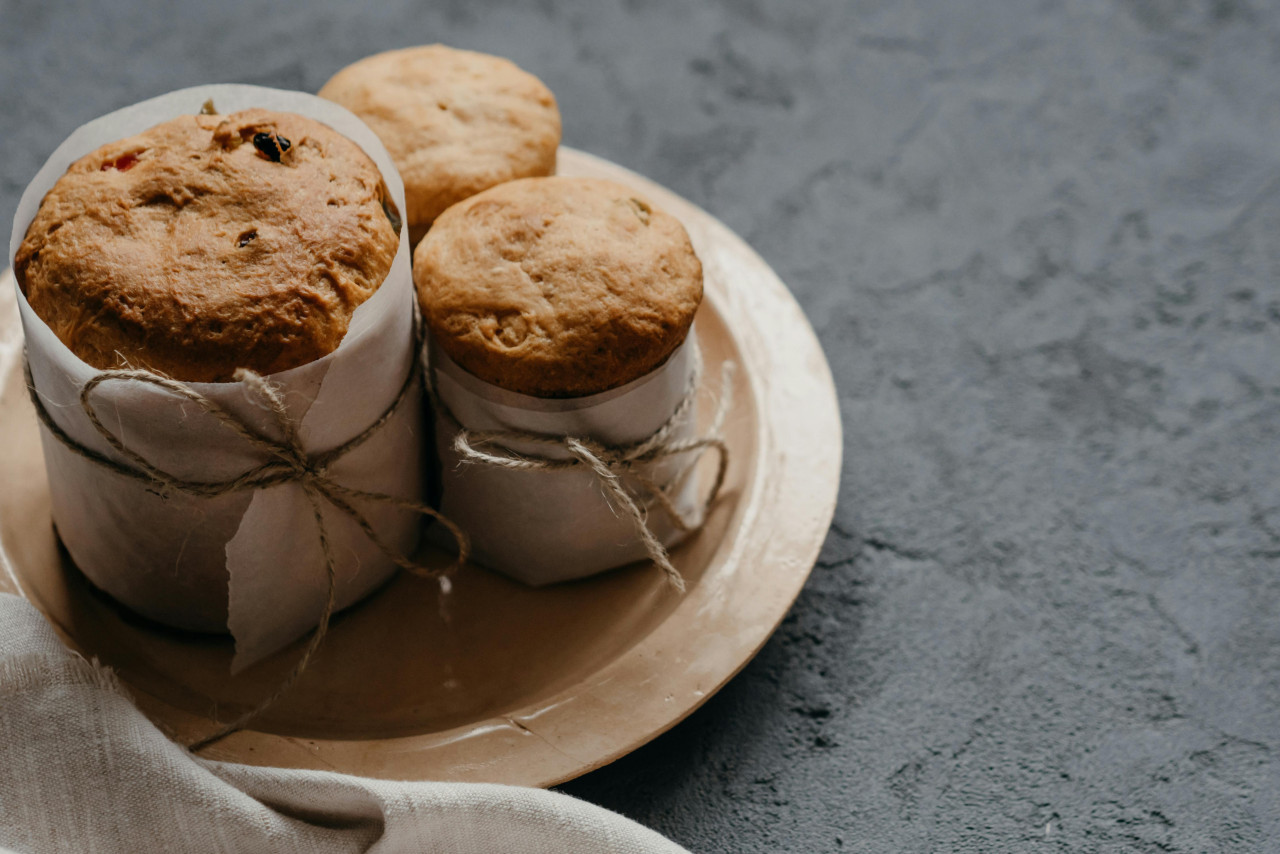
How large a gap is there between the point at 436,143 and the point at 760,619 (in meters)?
0.54

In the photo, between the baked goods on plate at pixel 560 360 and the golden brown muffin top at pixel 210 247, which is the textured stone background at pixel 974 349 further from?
the golden brown muffin top at pixel 210 247

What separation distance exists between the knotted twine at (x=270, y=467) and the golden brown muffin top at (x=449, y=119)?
192mm

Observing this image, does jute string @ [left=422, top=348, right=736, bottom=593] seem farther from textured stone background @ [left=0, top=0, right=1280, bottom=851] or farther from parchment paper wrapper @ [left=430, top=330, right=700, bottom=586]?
textured stone background @ [left=0, top=0, right=1280, bottom=851]

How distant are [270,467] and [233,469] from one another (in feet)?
0.09

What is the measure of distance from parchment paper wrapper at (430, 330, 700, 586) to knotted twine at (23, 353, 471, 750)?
0.05 metres

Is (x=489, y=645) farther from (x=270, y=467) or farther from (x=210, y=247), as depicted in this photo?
(x=210, y=247)

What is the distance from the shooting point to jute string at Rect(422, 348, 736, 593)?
3.09ft

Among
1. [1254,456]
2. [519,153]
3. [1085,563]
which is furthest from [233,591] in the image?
[1254,456]

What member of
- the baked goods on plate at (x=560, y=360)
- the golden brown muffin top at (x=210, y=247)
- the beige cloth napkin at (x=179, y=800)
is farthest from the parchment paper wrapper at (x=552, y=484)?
the beige cloth napkin at (x=179, y=800)

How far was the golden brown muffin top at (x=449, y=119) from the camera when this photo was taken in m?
1.05

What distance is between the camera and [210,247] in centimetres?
85

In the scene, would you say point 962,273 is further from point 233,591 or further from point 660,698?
point 233,591

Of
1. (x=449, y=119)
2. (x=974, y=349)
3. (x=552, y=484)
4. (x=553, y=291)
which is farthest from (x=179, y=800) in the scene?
(x=974, y=349)

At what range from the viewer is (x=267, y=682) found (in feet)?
3.23
